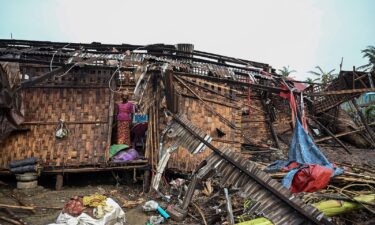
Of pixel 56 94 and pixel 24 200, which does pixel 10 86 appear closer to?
pixel 56 94

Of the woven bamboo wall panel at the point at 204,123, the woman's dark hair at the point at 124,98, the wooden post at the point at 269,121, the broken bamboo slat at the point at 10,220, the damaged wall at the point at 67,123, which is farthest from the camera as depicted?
the wooden post at the point at 269,121

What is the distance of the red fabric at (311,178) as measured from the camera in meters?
6.61

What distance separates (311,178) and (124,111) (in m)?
5.32

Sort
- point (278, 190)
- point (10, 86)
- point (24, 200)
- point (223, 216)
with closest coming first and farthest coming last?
point (278, 190) → point (223, 216) → point (24, 200) → point (10, 86)

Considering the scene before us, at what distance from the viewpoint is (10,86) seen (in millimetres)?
7156

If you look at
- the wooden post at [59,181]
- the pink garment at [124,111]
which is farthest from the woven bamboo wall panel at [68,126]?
the pink garment at [124,111]

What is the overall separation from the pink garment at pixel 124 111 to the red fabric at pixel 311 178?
15.9 ft

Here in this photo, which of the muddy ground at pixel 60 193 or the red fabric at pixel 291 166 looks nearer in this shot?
the muddy ground at pixel 60 193

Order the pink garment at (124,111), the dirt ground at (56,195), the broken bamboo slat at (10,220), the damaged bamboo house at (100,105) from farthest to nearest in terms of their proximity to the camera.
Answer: the pink garment at (124,111)
the damaged bamboo house at (100,105)
the dirt ground at (56,195)
the broken bamboo slat at (10,220)

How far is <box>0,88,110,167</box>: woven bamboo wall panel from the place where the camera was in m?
7.64

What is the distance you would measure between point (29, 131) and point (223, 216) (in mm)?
5498

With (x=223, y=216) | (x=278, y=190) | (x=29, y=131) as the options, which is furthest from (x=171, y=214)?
(x=29, y=131)

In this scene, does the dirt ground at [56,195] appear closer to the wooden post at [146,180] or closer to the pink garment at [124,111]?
the wooden post at [146,180]

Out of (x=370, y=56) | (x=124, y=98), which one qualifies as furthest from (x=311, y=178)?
(x=370, y=56)
